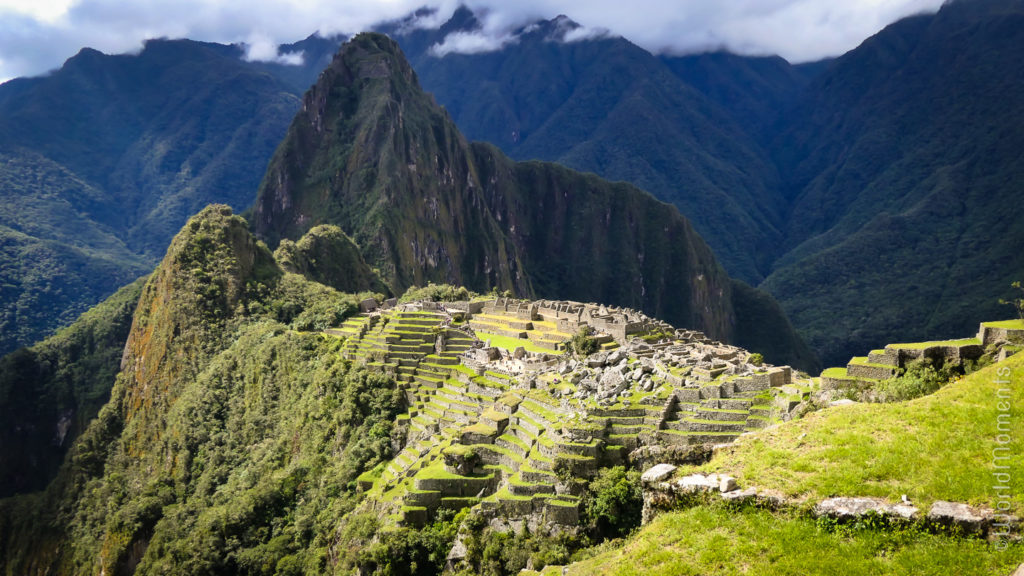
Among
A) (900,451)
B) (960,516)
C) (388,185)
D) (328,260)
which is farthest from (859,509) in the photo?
(388,185)

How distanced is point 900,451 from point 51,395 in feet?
361

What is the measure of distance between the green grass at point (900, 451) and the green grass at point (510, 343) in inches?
1042

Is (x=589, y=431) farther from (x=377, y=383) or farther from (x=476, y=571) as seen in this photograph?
(x=377, y=383)

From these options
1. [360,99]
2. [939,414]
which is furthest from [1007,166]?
[939,414]

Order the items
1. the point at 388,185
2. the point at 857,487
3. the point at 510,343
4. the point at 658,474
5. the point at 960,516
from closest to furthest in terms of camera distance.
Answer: the point at 960,516, the point at 857,487, the point at 658,474, the point at 510,343, the point at 388,185

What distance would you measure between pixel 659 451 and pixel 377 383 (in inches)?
931

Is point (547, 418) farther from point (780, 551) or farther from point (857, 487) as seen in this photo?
point (857, 487)

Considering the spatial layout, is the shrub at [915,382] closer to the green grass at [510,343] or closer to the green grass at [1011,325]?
the green grass at [1011,325]

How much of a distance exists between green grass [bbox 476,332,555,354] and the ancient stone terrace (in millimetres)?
4356

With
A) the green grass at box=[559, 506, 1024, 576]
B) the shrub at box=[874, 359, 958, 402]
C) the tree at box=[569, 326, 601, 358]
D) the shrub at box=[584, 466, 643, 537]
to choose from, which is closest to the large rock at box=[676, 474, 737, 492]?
the green grass at box=[559, 506, 1024, 576]

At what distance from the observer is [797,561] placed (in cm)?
1537

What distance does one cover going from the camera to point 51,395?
9812 cm

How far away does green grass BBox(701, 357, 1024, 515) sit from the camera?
15695mm

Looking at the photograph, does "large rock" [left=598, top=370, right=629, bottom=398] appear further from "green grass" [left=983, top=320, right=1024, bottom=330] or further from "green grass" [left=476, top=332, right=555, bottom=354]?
"green grass" [left=476, top=332, right=555, bottom=354]
